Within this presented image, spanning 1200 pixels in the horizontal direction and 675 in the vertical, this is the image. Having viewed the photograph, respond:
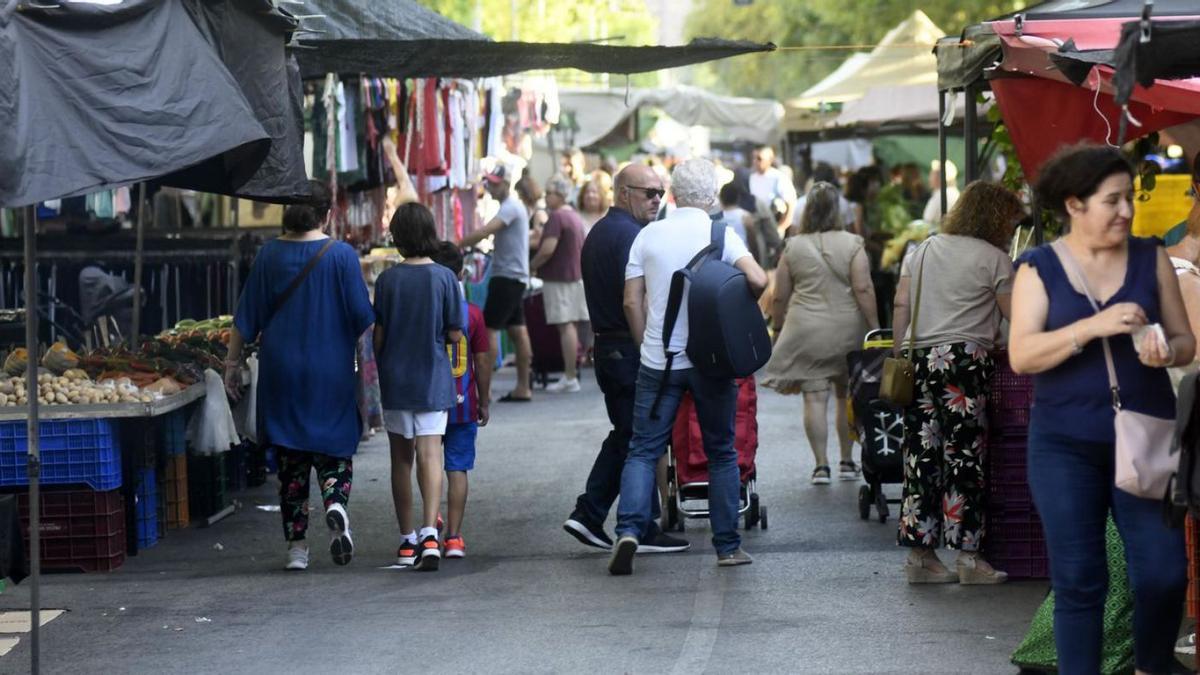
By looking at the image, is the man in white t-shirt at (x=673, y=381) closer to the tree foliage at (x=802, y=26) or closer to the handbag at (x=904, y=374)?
the handbag at (x=904, y=374)

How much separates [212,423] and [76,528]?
121 centimetres

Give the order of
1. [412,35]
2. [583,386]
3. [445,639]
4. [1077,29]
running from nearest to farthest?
[445,639]
[1077,29]
[412,35]
[583,386]

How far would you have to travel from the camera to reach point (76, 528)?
891cm

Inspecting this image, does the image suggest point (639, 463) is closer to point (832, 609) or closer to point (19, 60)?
point (832, 609)

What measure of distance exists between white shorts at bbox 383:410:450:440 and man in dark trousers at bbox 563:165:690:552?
836 mm

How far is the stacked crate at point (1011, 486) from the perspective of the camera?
8273 millimetres

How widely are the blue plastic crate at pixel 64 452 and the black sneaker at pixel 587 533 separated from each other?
2.26m

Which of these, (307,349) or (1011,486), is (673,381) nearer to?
(1011,486)

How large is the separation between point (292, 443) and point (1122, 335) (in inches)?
180

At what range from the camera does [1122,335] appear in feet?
17.3

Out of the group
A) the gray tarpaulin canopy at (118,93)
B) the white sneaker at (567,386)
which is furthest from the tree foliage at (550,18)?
the gray tarpaulin canopy at (118,93)

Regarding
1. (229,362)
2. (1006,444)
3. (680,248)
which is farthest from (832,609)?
(229,362)

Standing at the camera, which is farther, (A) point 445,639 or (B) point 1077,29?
(B) point 1077,29

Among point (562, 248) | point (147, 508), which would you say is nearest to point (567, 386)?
point (562, 248)
